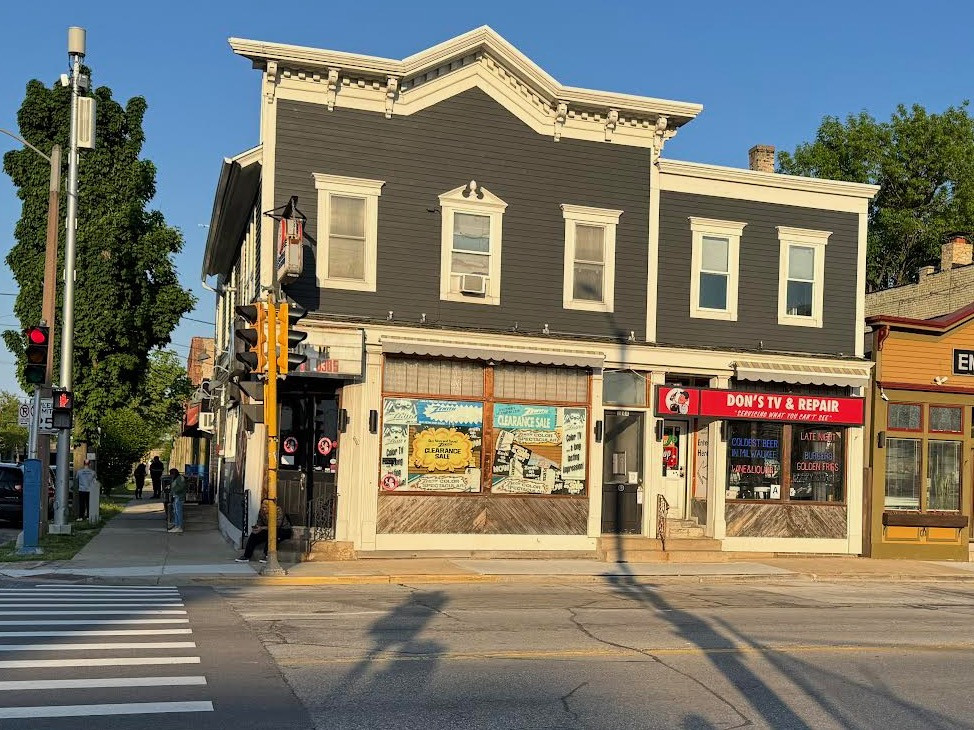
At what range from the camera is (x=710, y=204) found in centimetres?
2428

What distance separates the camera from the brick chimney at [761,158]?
2803 centimetres

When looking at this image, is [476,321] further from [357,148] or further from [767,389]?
[767,389]

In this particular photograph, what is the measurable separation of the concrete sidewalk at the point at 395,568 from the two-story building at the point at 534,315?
114 cm

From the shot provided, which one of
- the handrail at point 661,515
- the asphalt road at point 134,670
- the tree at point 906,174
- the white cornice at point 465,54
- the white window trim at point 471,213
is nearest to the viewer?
the asphalt road at point 134,670

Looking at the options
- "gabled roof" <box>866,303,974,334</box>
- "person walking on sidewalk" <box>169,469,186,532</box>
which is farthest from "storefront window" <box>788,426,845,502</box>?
"person walking on sidewalk" <box>169,469,186,532</box>

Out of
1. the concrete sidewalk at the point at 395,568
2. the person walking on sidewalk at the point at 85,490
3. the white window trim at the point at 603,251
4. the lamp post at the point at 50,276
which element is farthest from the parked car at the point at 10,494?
the white window trim at the point at 603,251

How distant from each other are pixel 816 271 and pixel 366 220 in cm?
1048

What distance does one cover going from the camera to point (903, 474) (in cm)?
2562

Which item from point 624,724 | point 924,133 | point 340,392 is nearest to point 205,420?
point 340,392

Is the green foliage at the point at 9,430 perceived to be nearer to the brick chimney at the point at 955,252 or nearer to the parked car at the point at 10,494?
the parked car at the point at 10,494

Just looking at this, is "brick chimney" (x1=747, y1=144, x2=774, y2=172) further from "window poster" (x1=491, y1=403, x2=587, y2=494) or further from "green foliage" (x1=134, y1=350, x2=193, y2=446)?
"green foliage" (x1=134, y1=350, x2=193, y2=446)

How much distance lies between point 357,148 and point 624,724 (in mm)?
15351

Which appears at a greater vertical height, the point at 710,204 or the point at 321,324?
the point at 710,204

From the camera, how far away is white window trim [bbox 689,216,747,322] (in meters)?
24.1
